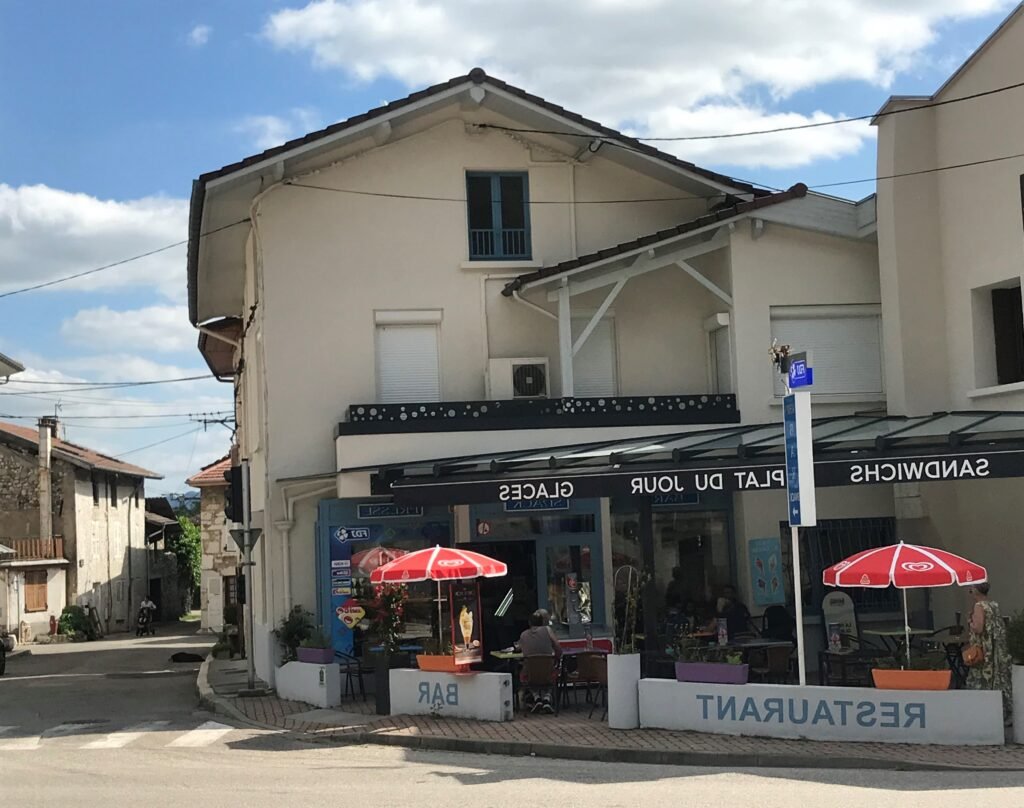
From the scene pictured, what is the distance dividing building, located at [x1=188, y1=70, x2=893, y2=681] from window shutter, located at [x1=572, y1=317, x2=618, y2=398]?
0.03m

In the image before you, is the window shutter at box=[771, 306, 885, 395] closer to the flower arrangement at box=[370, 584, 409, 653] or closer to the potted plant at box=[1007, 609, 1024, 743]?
the flower arrangement at box=[370, 584, 409, 653]

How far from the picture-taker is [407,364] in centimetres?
2044

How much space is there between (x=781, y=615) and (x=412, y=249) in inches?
304

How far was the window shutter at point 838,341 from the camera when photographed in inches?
781

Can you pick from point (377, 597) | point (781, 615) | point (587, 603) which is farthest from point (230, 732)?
point (781, 615)

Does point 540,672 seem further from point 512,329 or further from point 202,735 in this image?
point 512,329

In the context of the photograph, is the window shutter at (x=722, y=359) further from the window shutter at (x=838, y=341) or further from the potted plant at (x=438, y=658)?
the potted plant at (x=438, y=658)

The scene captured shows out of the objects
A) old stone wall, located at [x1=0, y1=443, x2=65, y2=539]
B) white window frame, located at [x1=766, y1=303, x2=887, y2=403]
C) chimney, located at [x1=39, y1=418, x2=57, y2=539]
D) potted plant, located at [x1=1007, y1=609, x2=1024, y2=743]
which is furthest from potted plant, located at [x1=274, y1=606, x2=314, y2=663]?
old stone wall, located at [x1=0, y1=443, x2=65, y2=539]

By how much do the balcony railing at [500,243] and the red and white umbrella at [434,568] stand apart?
6.36m

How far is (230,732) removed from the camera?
633 inches

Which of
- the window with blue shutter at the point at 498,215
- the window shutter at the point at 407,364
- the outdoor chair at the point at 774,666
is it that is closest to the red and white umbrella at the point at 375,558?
the window shutter at the point at 407,364

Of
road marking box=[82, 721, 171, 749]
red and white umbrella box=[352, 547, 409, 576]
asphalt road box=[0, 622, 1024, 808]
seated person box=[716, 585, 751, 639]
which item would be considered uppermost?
red and white umbrella box=[352, 547, 409, 576]

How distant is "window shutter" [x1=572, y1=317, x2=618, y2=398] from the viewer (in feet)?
68.4

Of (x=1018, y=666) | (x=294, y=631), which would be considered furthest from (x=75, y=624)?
(x=1018, y=666)
